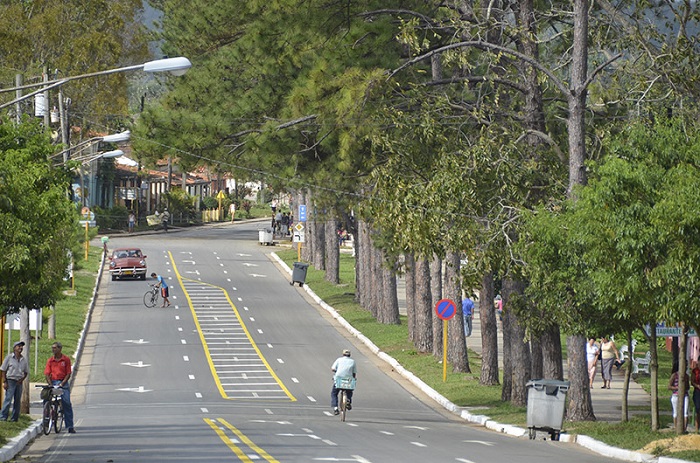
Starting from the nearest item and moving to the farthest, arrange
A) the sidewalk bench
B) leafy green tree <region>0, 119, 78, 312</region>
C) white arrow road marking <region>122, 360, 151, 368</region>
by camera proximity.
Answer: leafy green tree <region>0, 119, 78, 312</region> → the sidewalk bench → white arrow road marking <region>122, 360, 151, 368</region>

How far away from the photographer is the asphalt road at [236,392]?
74.2ft

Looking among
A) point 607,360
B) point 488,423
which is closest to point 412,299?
point 607,360

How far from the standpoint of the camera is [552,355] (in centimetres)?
2994

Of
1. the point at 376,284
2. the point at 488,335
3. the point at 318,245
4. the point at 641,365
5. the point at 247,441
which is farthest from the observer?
the point at 318,245

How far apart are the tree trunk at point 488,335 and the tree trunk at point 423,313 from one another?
24.4ft

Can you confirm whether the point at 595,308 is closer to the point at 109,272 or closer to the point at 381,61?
the point at 381,61

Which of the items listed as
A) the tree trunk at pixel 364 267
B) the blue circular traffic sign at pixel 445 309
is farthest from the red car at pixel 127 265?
the blue circular traffic sign at pixel 445 309

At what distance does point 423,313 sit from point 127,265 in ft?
88.7

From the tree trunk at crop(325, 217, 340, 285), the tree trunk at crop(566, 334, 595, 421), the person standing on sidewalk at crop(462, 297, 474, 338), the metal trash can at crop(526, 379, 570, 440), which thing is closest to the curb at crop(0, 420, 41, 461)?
the metal trash can at crop(526, 379, 570, 440)

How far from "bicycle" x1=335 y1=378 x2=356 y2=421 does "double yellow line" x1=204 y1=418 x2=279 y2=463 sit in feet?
8.67

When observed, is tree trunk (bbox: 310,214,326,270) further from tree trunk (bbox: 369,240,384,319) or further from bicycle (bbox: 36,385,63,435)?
bicycle (bbox: 36,385,63,435)

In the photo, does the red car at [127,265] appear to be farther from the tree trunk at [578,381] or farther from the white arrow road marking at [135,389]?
the tree trunk at [578,381]

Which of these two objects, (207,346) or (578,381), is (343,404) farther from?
(207,346)

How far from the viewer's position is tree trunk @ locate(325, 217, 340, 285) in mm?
68438
